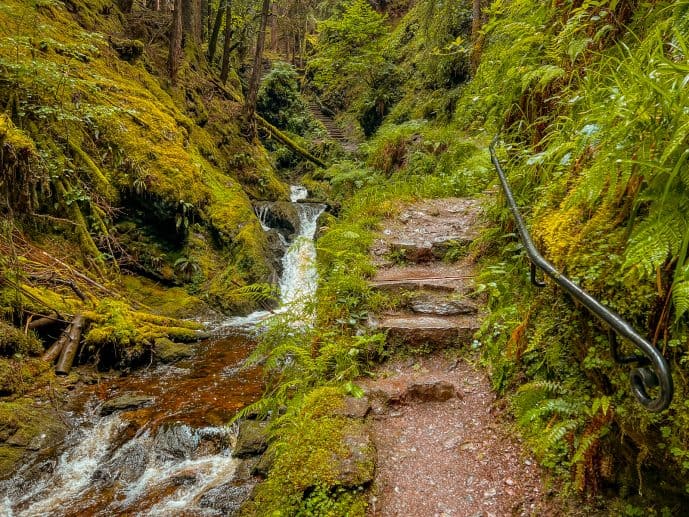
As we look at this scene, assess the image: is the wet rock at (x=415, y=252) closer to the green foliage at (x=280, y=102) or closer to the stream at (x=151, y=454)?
the stream at (x=151, y=454)

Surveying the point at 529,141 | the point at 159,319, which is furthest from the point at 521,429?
the point at 159,319

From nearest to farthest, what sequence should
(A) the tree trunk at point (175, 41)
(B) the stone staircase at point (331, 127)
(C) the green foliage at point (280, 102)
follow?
(A) the tree trunk at point (175, 41), (B) the stone staircase at point (331, 127), (C) the green foliage at point (280, 102)

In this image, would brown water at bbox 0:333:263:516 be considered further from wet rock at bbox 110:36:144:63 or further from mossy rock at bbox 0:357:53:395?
wet rock at bbox 110:36:144:63

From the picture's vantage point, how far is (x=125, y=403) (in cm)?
554

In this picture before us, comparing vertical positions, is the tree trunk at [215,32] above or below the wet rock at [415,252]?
above

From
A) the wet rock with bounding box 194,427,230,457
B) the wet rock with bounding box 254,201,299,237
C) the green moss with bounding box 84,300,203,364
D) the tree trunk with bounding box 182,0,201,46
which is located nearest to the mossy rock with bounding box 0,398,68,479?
the green moss with bounding box 84,300,203,364

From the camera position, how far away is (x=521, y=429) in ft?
8.88

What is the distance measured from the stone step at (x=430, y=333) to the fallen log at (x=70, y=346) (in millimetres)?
4601

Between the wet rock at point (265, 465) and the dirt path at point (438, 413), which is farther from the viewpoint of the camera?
the wet rock at point (265, 465)

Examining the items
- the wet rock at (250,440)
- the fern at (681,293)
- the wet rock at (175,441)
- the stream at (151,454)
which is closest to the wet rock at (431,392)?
the stream at (151,454)

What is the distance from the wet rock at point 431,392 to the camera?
11.3 ft

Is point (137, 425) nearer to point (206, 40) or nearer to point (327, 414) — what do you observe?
point (327, 414)

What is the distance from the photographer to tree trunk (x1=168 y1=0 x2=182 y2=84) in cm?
1319

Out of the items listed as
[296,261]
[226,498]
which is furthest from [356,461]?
[296,261]
